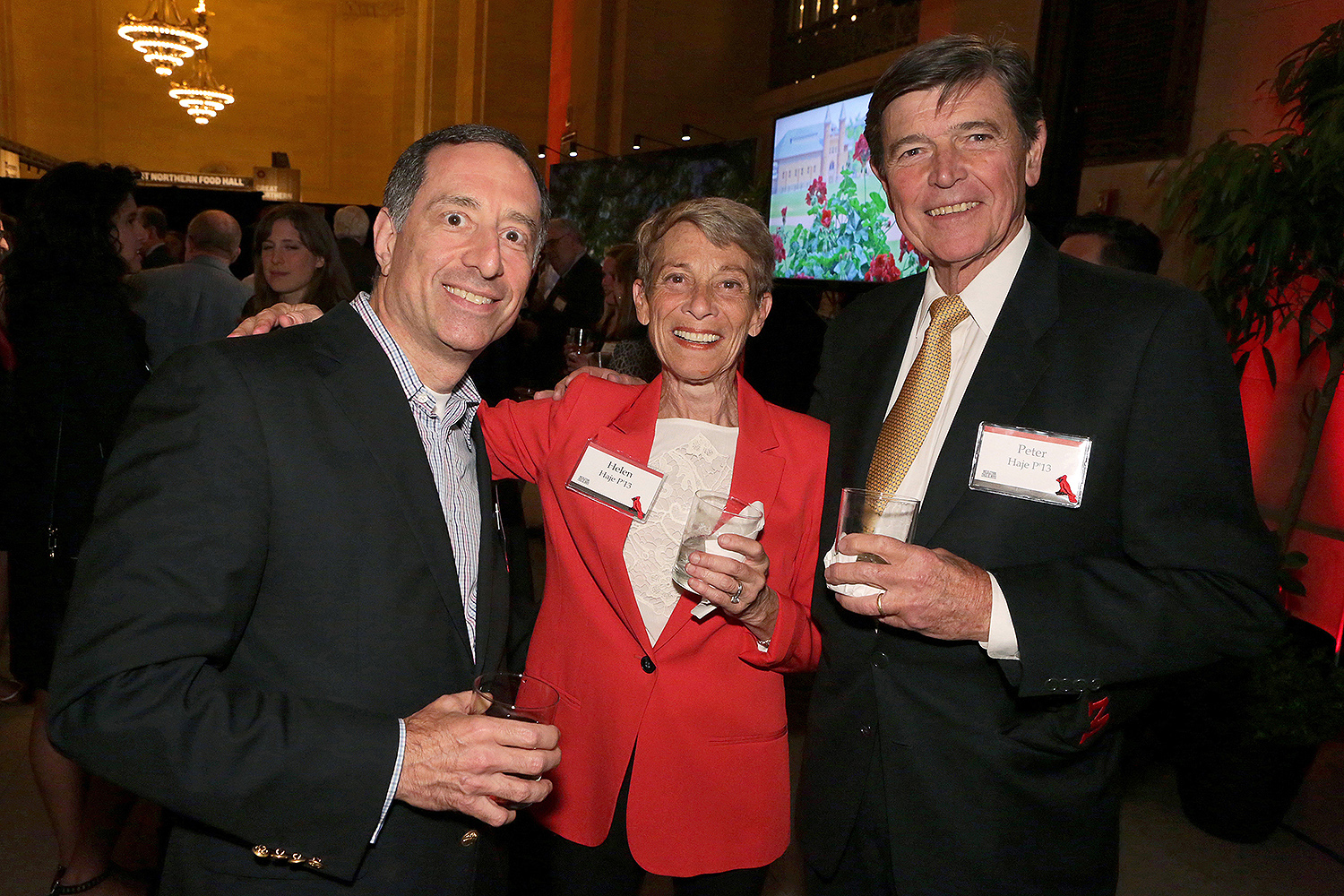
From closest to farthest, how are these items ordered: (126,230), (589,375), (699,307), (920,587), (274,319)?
(920,587)
(274,319)
(699,307)
(589,375)
(126,230)

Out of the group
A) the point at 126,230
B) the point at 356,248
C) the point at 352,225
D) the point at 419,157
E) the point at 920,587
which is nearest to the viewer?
the point at 920,587

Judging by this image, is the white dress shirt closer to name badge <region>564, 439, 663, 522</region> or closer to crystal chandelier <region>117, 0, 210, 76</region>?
name badge <region>564, 439, 663, 522</region>

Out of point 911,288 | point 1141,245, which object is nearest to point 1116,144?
point 1141,245

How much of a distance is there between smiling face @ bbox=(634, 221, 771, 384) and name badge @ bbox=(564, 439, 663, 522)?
10.9 inches

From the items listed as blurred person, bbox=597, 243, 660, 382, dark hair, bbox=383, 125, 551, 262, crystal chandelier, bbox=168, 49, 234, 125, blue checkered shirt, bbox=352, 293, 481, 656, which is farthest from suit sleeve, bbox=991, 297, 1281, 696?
crystal chandelier, bbox=168, 49, 234, 125

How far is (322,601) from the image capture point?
1285 millimetres

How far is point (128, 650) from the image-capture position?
1.08 m

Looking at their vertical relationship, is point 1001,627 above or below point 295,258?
below

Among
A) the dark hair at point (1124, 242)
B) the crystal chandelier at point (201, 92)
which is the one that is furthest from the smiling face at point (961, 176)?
the crystal chandelier at point (201, 92)

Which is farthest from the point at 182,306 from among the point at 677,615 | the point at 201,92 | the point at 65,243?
the point at 201,92

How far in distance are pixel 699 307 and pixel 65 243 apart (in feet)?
7.03

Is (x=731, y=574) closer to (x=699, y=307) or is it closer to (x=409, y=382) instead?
(x=409, y=382)

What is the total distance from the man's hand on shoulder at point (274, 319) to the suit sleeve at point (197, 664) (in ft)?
1.77

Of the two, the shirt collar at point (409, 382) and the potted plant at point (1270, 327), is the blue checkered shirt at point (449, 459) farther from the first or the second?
the potted plant at point (1270, 327)
